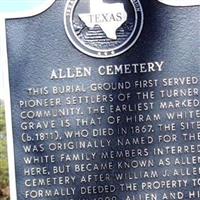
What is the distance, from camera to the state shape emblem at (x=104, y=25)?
16.4ft

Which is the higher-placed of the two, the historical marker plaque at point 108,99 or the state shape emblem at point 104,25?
the state shape emblem at point 104,25

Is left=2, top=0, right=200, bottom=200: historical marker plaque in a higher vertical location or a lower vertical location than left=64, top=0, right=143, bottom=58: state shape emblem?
lower

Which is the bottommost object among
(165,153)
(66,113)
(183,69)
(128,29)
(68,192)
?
(68,192)

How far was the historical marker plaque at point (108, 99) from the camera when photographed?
4977mm

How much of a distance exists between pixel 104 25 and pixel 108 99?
2.07 ft

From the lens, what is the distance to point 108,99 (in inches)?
197

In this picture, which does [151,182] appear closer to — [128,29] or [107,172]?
[107,172]

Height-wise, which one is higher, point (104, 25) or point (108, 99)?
point (104, 25)

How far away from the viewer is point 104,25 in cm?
500

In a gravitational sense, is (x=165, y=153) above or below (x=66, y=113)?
below

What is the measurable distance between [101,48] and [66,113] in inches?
24.8

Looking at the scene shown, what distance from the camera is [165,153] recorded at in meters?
4.98

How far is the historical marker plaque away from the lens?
196 inches

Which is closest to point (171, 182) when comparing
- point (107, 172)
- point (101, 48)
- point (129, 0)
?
point (107, 172)
